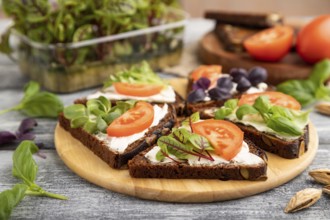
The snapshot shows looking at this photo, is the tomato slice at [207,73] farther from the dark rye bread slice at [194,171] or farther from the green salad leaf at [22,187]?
the green salad leaf at [22,187]

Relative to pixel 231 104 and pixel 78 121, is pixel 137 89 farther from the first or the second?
pixel 231 104

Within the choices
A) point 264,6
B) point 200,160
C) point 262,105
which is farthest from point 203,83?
point 264,6

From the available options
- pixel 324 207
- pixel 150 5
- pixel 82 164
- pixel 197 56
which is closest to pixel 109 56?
pixel 150 5

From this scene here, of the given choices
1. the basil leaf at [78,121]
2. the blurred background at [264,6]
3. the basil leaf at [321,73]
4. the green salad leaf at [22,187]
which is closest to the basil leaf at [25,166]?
the green salad leaf at [22,187]

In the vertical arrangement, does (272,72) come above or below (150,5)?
below

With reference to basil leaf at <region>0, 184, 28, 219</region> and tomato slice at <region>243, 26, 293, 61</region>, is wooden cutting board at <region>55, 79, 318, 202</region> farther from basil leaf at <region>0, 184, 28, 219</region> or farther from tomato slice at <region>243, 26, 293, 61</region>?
tomato slice at <region>243, 26, 293, 61</region>

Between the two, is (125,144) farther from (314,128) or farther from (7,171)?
(314,128)

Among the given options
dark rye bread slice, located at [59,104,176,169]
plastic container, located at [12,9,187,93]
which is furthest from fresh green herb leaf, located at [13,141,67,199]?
plastic container, located at [12,9,187,93]
